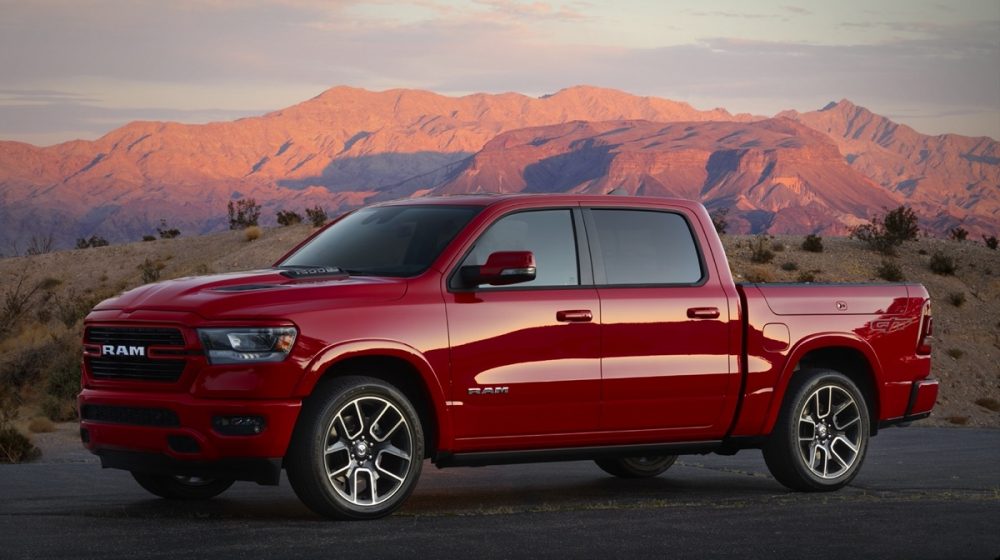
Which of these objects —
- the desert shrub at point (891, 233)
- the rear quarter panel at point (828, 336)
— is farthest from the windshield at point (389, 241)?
the desert shrub at point (891, 233)

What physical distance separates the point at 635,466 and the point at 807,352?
5.95ft

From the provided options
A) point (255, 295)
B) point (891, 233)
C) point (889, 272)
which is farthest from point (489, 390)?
point (891, 233)

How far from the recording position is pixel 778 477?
10789 millimetres

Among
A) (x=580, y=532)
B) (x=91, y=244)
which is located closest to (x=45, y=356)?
(x=580, y=532)

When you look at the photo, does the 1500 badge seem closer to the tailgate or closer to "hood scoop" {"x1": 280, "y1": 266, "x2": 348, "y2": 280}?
"hood scoop" {"x1": 280, "y1": 266, "x2": 348, "y2": 280}

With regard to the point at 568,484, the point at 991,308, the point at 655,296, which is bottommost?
the point at 991,308

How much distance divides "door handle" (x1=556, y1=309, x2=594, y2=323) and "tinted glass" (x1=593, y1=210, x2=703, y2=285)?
37 cm

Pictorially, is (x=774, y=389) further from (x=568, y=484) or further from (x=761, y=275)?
(x=761, y=275)

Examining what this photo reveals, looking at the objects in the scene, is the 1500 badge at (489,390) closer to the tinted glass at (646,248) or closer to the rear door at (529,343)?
the rear door at (529,343)

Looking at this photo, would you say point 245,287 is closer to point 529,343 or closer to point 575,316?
point 529,343

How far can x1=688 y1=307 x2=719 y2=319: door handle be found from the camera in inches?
391

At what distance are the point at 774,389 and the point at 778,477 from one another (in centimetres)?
73

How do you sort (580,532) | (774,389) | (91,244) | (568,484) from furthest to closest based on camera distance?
(91,244) < (568,484) < (774,389) < (580,532)

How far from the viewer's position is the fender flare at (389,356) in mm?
8328
